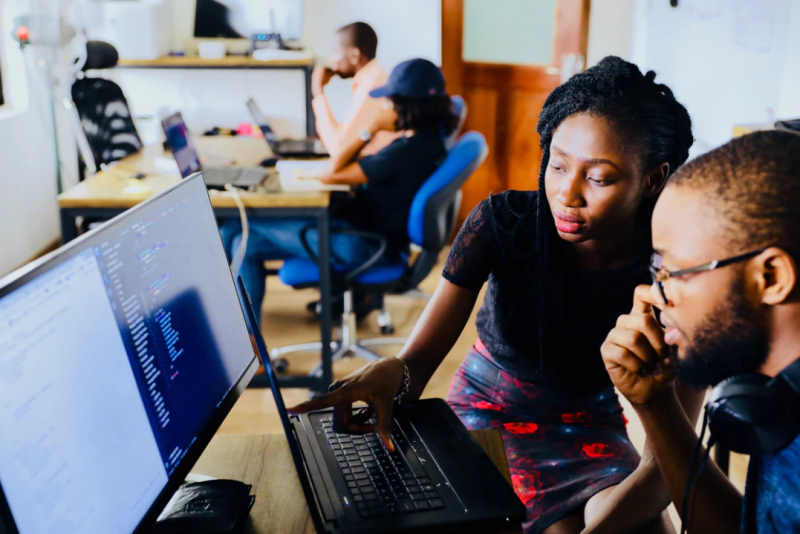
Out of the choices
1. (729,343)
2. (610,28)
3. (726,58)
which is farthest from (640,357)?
(610,28)

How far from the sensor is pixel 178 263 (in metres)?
0.94

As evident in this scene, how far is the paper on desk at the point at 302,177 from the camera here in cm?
264

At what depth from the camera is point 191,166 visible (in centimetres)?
269

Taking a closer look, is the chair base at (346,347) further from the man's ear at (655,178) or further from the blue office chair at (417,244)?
the man's ear at (655,178)

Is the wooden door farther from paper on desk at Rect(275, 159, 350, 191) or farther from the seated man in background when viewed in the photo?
paper on desk at Rect(275, 159, 350, 191)

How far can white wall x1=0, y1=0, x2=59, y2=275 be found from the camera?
3725 millimetres

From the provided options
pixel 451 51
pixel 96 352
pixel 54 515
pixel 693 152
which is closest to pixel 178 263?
pixel 96 352

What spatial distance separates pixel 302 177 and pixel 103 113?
39.4 inches

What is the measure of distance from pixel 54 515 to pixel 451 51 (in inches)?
156

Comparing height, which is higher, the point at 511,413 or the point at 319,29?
the point at 319,29

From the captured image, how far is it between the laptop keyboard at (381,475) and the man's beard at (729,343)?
1.12ft

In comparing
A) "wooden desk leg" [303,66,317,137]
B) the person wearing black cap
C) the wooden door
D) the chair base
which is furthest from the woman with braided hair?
"wooden desk leg" [303,66,317,137]

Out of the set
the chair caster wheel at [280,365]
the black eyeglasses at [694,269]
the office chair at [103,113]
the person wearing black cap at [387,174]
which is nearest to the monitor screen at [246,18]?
the office chair at [103,113]

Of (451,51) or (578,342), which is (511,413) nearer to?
(578,342)
